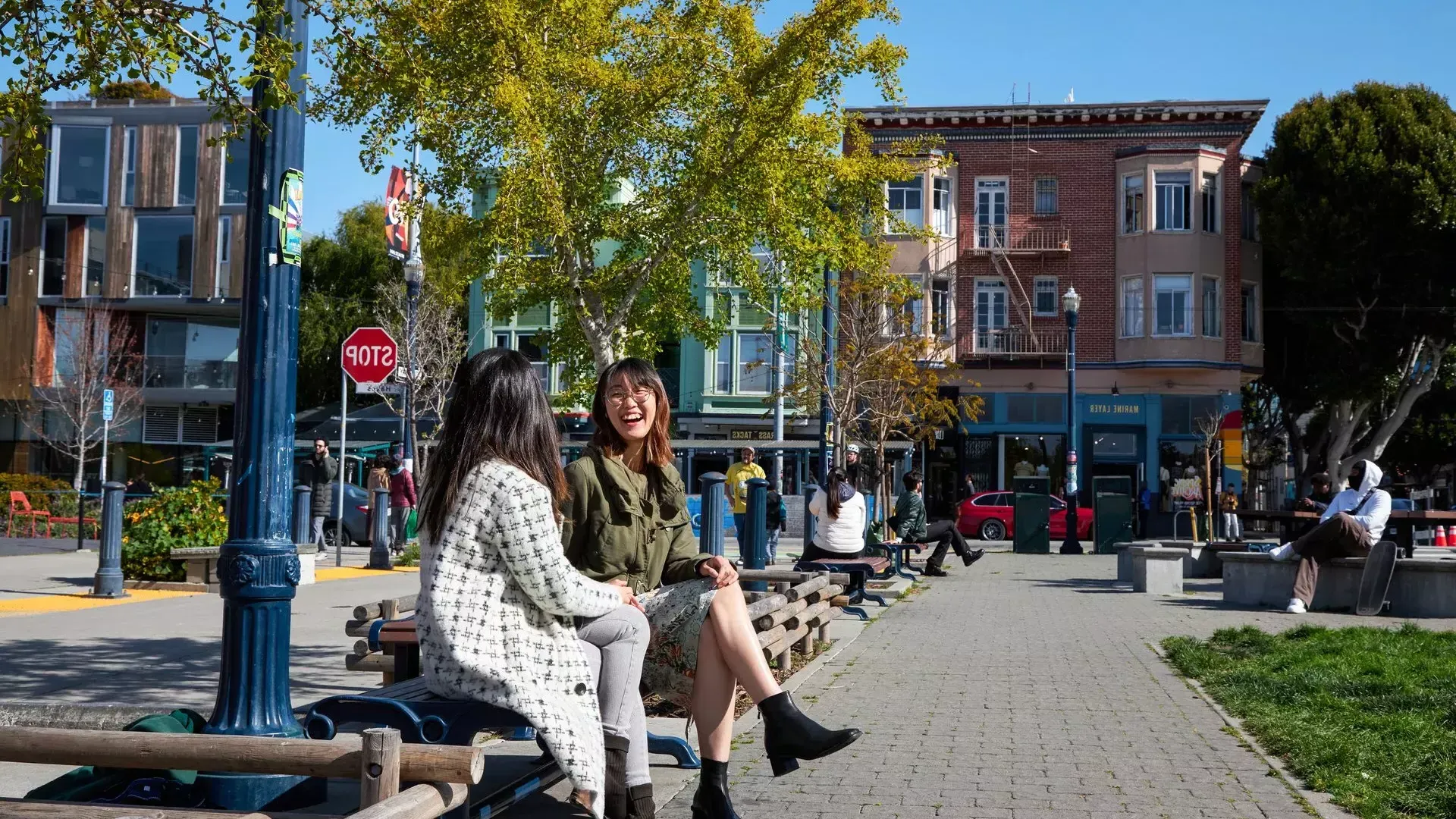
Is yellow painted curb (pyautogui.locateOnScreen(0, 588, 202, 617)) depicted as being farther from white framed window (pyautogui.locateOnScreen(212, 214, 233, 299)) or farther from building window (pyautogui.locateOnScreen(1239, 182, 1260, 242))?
building window (pyautogui.locateOnScreen(1239, 182, 1260, 242))

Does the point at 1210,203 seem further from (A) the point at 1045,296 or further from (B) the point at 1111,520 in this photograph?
(B) the point at 1111,520

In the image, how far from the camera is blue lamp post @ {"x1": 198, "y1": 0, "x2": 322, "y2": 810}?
484cm

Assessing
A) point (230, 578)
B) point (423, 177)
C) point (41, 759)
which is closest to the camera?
point (41, 759)

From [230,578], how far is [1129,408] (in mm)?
36984

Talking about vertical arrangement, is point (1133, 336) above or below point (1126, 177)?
below

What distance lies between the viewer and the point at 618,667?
470cm

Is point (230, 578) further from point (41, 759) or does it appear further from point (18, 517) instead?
point (18, 517)

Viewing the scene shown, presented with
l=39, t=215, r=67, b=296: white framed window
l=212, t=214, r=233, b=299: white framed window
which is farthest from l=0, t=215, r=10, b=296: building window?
l=212, t=214, r=233, b=299: white framed window

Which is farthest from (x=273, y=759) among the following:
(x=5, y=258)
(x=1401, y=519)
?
(x=5, y=258)

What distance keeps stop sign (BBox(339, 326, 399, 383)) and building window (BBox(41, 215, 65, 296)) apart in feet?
113

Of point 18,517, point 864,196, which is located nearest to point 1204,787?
point 864,196

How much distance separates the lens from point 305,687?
8.27m

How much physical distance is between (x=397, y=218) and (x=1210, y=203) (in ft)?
92.2

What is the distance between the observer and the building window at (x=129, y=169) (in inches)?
1821
